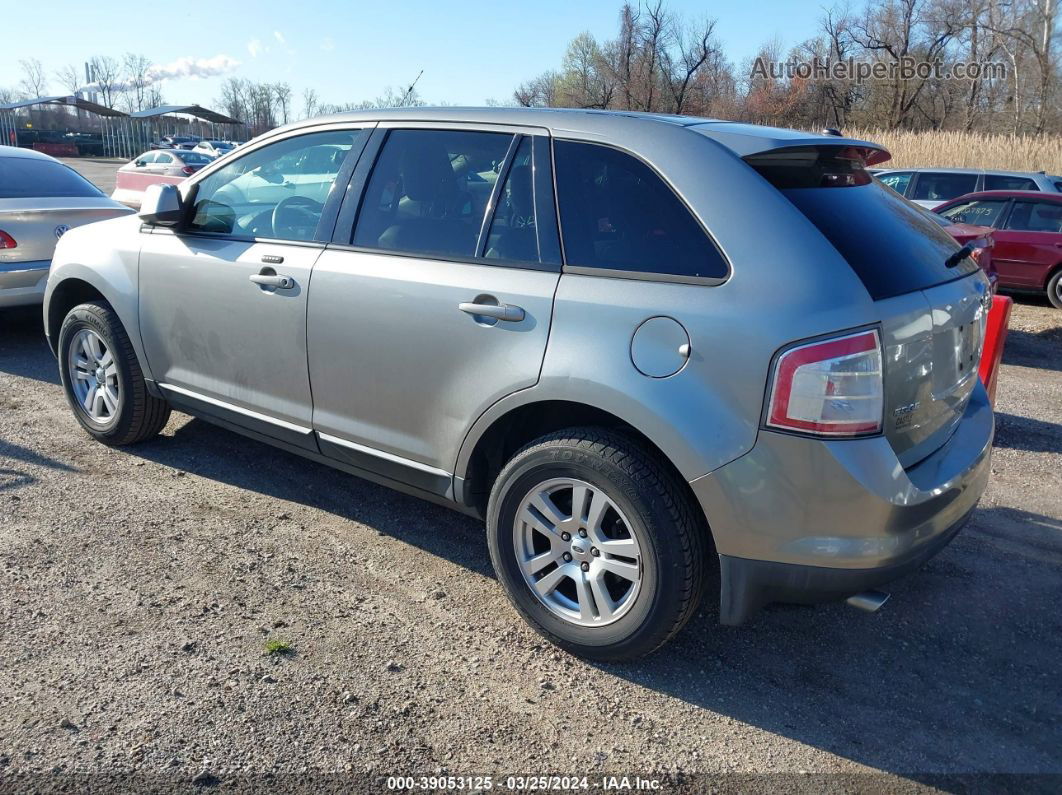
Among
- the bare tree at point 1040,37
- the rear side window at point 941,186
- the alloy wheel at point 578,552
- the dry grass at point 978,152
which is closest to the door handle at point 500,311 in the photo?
the alloy wheel at point 578,552

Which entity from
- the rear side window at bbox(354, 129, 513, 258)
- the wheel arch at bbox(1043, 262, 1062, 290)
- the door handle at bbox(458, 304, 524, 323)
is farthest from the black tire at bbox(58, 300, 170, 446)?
the wheel arch at bbox(1043, 262, 1062, 290)

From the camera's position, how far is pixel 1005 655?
3.29m

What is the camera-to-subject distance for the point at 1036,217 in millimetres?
11484

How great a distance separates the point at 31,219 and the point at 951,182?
1307 centimetres

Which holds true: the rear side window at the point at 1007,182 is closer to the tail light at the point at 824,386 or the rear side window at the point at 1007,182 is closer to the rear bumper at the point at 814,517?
the rear bumper at the point at 814,517

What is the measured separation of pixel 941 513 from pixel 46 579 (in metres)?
3.40

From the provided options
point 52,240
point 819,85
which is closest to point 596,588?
point 52,240

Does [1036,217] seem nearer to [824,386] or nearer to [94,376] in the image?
[824,386]

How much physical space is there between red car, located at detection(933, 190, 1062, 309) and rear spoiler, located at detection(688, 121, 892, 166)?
357 inches

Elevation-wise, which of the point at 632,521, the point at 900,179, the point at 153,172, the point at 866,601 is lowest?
the point at 866,601

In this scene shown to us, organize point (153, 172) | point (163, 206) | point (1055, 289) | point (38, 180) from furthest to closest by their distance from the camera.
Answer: point (153, 172) → point (1055, 289) → point (38, 180) → point (163, 206)

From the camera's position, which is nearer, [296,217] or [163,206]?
[296,217]

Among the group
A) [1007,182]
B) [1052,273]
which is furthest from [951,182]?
[1052,273]

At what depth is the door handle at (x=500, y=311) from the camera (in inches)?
122
